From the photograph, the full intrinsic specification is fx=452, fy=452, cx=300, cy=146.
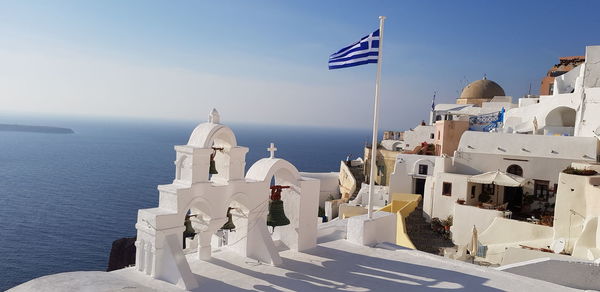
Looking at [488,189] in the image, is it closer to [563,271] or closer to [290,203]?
[563,271]

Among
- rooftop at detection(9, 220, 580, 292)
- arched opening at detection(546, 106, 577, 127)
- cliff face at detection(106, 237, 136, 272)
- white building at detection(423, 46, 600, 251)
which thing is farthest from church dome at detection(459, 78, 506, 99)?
rooftop at detection(9, 220, 580, 292)

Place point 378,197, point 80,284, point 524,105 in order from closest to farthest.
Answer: point 80,284, point 378,197, point 524,105

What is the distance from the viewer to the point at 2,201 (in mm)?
54375

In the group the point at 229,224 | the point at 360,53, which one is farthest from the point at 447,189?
the point at 229,224

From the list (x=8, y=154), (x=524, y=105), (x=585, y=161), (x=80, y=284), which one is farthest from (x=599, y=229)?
(x=8, y=154)

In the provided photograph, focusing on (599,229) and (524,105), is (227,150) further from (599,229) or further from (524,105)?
(524,105)

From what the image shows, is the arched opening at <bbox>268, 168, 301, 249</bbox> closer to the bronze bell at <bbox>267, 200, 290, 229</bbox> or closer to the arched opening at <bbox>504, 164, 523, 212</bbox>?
the bronze bell at <bbox>267, 200, 290, 229</bbox>

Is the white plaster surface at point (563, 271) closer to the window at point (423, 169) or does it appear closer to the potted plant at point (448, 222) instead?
the potted plant at point (448, 222)

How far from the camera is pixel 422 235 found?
24.0 meters

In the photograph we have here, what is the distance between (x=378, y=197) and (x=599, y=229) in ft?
51.2

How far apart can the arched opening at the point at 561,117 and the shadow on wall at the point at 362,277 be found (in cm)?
2265

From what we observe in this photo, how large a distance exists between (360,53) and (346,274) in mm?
5873

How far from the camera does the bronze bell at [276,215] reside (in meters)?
11.0

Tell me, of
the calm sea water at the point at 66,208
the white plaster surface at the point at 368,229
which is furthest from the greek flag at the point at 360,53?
the calm sea water at the point at 66,208
